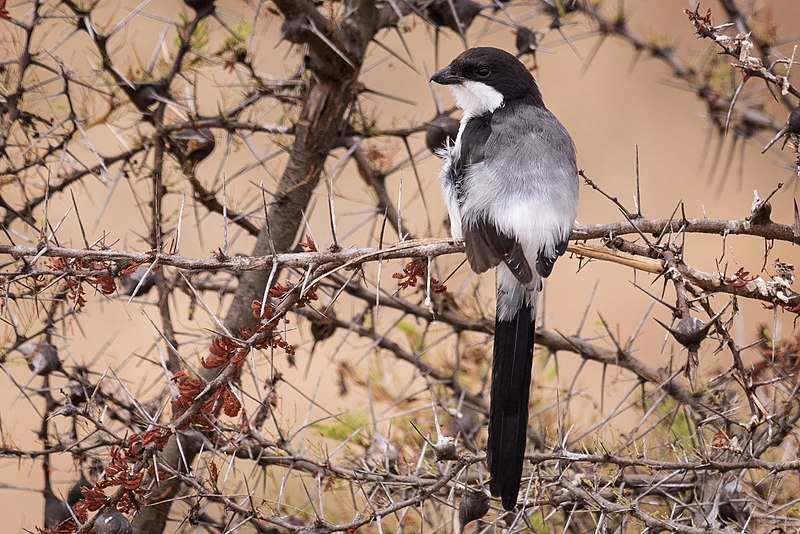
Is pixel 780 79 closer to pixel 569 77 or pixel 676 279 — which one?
pixel 676 279

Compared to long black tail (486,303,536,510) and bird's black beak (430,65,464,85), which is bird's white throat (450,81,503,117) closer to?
bird's black beak (430,65,464,85)

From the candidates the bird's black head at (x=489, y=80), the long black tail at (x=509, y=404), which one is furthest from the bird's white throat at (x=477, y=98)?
the long black tail at (x=509, y=404)

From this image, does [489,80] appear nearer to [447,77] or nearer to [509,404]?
[447,77]

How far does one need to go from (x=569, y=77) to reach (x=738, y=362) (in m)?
3.36

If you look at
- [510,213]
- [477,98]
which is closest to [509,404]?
[510,213]

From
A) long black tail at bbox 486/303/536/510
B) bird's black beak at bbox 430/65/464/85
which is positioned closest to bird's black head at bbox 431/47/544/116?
bird's black beak at bbox 430/65/464/85

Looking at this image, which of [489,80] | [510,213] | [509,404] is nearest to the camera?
[509,404]

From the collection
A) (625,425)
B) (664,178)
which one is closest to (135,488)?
(625,425)

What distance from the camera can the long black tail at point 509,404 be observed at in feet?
6.95

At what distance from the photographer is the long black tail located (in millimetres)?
2117

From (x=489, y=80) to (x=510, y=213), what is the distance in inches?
24.8

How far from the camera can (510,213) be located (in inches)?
95.8

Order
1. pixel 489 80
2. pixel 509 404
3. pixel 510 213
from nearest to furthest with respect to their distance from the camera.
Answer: pixel 509 404 < pixel 510 213 < pixel 489 80

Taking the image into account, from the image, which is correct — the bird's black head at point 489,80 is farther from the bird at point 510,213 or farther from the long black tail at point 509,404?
the long black tail at point 509,404
